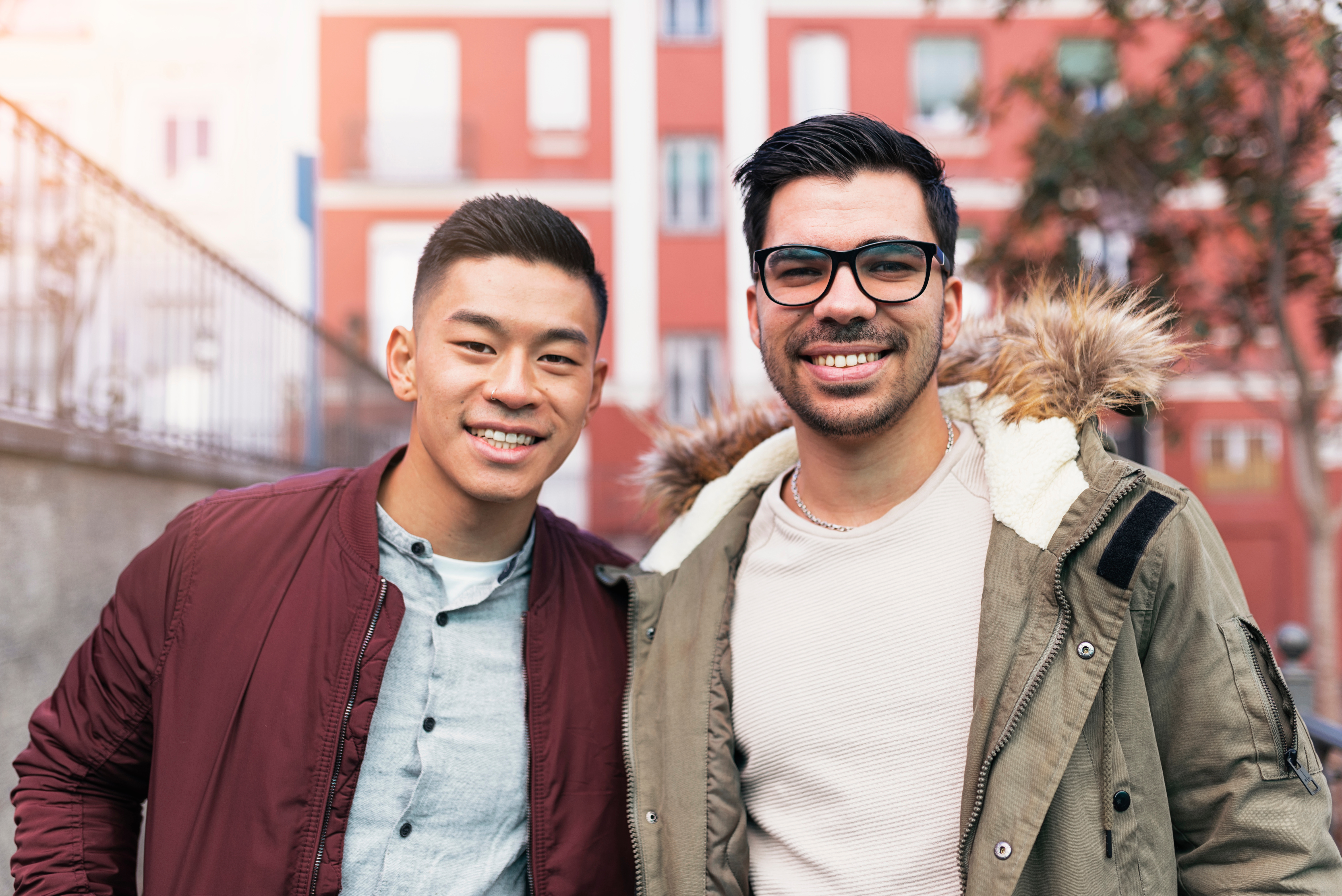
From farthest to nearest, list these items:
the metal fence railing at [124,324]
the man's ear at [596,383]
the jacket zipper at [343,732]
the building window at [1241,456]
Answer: the building window at [1241,456] < the metal fence railing at [124,324] < the man's ear at [596,383] < the jacket zipper at [343,732]

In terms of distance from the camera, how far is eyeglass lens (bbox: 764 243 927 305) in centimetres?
230

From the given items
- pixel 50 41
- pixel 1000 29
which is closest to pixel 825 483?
pixel 1000 29

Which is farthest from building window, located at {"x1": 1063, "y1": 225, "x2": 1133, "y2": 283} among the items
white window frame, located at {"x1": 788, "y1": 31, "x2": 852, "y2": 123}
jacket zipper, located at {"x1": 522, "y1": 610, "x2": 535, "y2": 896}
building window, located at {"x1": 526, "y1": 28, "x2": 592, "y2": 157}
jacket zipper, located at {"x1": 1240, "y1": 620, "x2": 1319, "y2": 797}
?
building window, located at {"x1": 526, "y1": 28, "x2": 592, "y2": 157}

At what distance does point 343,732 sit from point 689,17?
58.6 feet

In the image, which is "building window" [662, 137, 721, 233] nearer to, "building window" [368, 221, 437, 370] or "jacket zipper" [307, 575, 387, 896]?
"building window" [368, 221, 437, 370]

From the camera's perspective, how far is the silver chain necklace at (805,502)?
240cm

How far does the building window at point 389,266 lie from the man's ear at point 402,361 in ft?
50.9

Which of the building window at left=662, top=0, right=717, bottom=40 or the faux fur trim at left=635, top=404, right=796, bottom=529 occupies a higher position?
the building window at left=662, top=0, right=717, bottom=40

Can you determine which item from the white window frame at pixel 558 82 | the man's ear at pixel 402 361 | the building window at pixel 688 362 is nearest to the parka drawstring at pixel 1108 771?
the man's ear at pixel 402 361

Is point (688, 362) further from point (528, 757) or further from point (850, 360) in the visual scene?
point (528, 757)

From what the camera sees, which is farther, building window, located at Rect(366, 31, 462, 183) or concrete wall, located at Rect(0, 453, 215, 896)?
building window, located at Rect(366, 31, 462, 183)

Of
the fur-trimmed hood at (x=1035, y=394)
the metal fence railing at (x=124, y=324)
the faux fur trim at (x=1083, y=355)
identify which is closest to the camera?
the fur-trimmed hood at (x=1035, y=394)

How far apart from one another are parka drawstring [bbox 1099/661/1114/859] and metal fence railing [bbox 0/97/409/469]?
3.37 m

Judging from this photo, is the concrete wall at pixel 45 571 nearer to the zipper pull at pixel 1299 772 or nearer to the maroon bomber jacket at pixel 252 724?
the maroon bomber jacket at pixel 252 724
